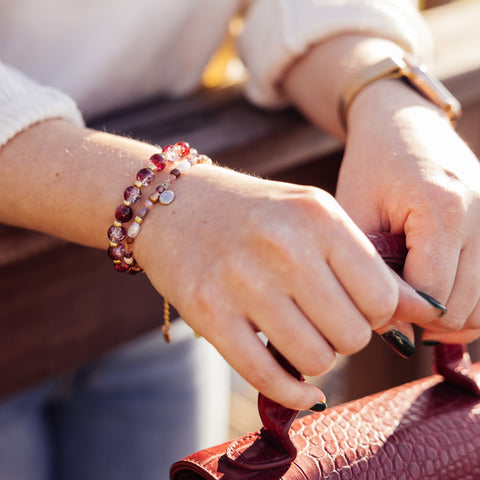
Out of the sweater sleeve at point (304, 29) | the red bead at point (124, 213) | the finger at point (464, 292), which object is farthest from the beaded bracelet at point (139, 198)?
the sweater sleeve at point (304, 29)

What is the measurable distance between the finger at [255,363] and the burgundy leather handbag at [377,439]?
21 mm

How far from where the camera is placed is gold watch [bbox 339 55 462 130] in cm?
74

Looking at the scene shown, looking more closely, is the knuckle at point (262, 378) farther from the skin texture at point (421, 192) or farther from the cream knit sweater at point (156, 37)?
the cream knit sweater at point (156, 37)

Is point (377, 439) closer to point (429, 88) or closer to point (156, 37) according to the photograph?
point (429, 88)

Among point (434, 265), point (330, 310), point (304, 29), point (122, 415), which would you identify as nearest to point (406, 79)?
point (304, 29)

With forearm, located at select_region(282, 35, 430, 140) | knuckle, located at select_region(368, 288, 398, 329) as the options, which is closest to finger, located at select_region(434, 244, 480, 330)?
knuckle, located at select_region(368, 288, 398, 329)

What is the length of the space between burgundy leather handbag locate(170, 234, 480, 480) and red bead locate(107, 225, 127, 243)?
0.18 m

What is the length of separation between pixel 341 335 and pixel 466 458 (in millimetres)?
246

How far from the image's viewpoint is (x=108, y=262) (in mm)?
840

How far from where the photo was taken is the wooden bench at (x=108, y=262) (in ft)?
2.54

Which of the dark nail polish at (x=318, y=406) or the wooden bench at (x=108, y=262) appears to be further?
the wooden bench at (x=108, y=262)

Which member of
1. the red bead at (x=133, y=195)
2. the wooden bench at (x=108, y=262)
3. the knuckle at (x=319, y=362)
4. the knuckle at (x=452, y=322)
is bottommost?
the wooden bench at (x=108, y=262)

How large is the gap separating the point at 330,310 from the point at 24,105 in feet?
1.32

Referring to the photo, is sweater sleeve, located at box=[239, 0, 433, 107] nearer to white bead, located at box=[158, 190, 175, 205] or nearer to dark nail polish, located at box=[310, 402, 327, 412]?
white bead, located at box=[158, 190, 175, 205]
